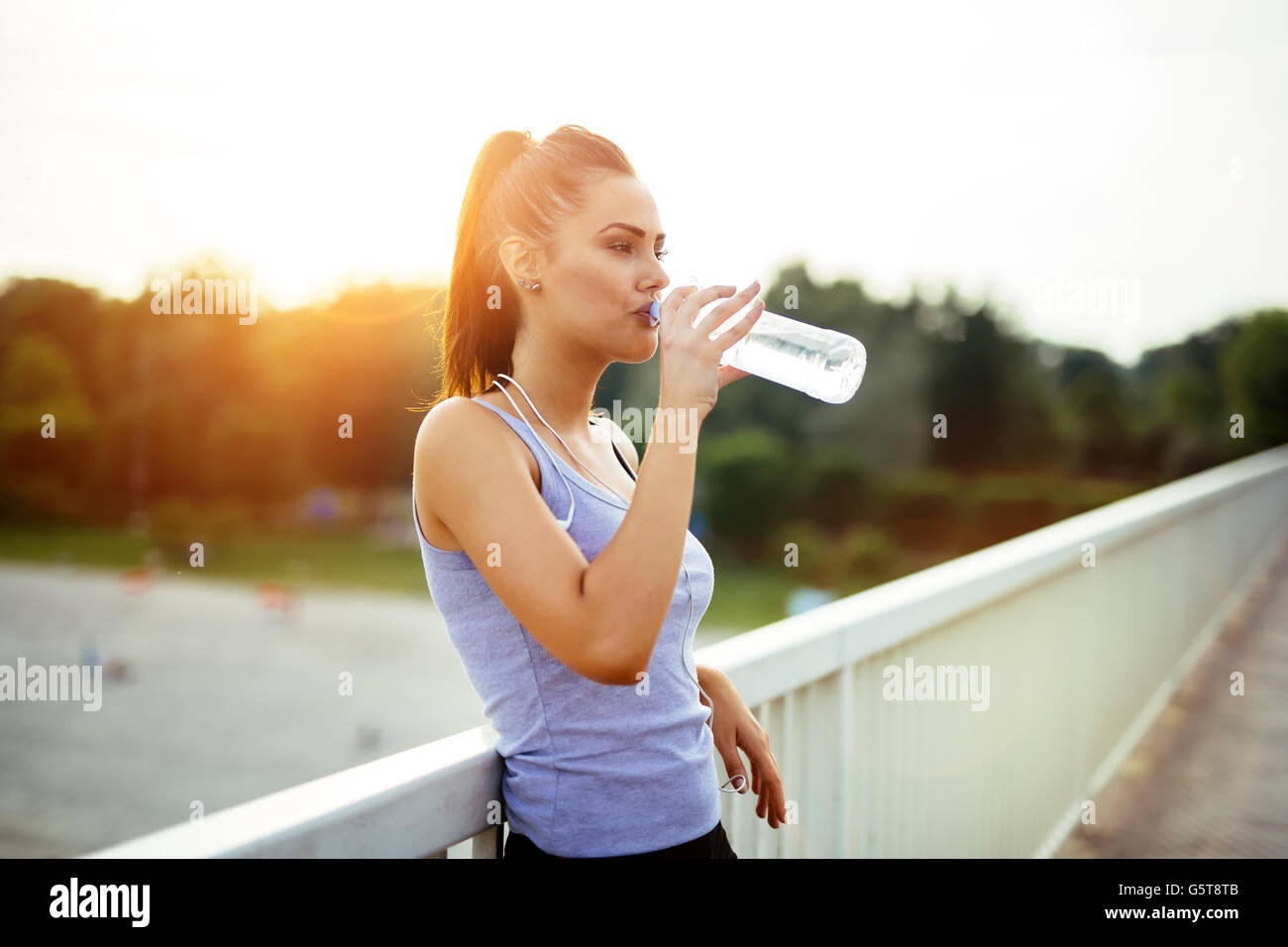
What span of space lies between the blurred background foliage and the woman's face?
2914 cm

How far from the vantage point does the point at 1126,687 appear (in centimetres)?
377

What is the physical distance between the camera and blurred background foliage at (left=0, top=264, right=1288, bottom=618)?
34781 mm

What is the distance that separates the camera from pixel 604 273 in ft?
4.01

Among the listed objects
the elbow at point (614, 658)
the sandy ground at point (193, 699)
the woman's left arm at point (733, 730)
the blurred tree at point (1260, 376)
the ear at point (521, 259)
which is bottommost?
the sandy ground at point (193, 699)

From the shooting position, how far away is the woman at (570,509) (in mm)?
999

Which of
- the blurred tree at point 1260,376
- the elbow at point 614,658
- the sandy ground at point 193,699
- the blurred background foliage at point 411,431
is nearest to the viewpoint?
the elbow at point 614,658

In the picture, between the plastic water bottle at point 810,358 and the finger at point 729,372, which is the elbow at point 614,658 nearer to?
the finger at point 729,372

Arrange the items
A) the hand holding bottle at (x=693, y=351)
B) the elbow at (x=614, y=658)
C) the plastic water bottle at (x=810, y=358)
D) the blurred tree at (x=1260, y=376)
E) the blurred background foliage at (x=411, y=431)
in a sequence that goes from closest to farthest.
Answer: the elbow at (x=614, y=658) < the hand holding bottle at (x=693, y=351) < the plastic water bottle at (x=810, y=358) < the blurred tree at (x=1260, y=376) < the blurred background foliage at (x=411, y=431)

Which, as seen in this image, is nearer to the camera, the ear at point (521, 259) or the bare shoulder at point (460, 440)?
the bare shoulder at point (460, 440)

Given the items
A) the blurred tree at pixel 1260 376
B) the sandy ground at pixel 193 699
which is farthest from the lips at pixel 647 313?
the blurred tree at pixel 1260 376

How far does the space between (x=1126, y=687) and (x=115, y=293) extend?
42879 mm

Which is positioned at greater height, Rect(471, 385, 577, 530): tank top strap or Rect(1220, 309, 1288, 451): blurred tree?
Rect(1220, 309, 1288, 451): blurred tree

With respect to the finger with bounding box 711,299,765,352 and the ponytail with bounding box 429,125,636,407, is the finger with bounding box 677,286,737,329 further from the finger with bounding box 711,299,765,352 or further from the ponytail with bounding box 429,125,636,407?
the ponytail with bounding box 429,125,636,407

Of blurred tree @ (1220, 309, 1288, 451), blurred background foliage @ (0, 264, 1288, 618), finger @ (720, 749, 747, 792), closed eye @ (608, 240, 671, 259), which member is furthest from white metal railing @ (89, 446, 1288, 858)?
blurred background foliage @ (0, 264, 1288, 618)
